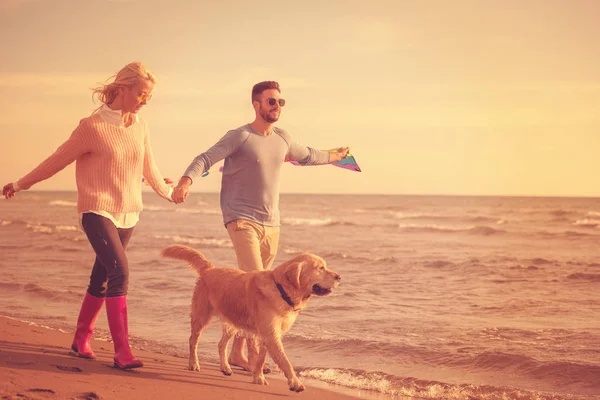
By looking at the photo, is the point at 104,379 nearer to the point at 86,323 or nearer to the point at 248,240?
the point at 86,323

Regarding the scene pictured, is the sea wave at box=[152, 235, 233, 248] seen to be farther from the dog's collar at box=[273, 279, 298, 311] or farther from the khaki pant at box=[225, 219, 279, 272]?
the dog's collar at box=[273, 279, 298, 311]

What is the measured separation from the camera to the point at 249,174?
6207 mm

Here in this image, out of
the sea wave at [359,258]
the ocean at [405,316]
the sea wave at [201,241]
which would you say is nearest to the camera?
the ocean at [405,316]

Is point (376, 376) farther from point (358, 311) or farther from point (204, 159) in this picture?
point (358, 311)

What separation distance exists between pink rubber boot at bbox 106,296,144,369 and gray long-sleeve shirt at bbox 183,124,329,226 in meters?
1.21

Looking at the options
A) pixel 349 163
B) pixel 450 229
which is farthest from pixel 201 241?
pixel 349 163

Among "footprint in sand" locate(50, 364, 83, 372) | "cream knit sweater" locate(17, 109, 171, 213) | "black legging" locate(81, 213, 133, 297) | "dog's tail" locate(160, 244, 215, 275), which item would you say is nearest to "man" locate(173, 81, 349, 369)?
"dog's tail" locate(160, 244, 215, 275)

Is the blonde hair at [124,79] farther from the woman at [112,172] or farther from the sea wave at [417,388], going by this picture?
the sea wave at [417,388]

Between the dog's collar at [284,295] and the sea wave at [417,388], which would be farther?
the sea wave at [417,388]

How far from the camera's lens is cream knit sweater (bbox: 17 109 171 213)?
17.8ft

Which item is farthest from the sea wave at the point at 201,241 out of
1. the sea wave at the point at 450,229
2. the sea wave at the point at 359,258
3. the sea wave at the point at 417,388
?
the sea wave at the point at 417,388

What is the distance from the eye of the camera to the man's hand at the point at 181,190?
18.6 feet

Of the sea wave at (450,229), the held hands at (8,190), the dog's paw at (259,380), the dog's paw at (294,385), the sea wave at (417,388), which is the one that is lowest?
the sea wave at (417,388)

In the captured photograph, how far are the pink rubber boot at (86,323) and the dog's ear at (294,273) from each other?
1633 millimetres
